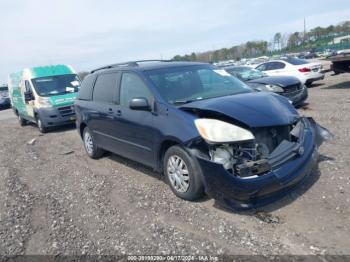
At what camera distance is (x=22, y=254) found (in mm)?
3721

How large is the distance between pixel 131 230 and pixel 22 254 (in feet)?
3.97

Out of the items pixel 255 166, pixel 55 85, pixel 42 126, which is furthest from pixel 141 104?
pixel 55 85

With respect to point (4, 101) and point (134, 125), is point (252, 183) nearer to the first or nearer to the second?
point (134, 125)

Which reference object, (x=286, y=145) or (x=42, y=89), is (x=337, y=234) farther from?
(x=42, y=89)

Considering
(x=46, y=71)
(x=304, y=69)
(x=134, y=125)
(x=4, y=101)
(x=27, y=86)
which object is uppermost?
(x=46, y=71)

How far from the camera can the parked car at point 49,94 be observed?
11.4m

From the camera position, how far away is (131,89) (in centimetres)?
533

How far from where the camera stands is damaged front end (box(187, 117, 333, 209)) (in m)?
3.71

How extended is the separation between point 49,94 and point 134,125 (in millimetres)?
7629

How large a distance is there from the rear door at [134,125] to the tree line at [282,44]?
243 ft

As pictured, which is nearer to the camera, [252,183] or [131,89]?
[252,183]

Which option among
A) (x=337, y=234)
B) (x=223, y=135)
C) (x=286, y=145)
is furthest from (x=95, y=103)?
(x=337, y=234)

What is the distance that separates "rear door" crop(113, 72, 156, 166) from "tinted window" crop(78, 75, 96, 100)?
1.41 meters

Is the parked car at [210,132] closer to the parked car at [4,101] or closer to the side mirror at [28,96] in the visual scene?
the side mirror at [28,96]
